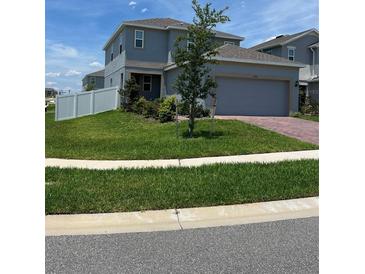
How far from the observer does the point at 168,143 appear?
1273 centimetres

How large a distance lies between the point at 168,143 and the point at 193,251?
8.31 m

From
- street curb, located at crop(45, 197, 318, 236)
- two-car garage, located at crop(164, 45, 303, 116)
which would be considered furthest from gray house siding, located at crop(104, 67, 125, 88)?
street curb, located at crop(45, 197, 318, 236)

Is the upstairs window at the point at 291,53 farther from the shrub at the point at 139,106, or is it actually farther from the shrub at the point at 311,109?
the shrub at the point at 139,106

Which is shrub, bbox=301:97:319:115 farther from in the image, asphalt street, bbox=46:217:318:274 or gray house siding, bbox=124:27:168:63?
asphalt street, bbox=46:217:318:274

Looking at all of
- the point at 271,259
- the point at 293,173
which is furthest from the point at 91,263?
the point at 293,173

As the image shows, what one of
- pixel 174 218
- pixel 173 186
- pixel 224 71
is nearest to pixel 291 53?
pixel 224 71

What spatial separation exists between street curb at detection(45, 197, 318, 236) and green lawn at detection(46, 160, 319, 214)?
19cm

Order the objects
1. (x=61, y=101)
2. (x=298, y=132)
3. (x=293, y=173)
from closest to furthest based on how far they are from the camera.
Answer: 1. (x=293, y=173)
2. (x=298, y=132)
3. (x=61, y=101)

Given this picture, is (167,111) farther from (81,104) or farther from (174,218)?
(174,218)

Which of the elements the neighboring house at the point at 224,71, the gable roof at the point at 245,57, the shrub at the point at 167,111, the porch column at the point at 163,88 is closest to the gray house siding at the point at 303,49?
the neighboring house at the point at 224,71

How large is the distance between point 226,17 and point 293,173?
6584mm

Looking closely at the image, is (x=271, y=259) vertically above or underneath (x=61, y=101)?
underneath

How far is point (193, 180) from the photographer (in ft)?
25.6

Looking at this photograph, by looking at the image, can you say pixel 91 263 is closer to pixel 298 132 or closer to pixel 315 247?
pixel 315 247
